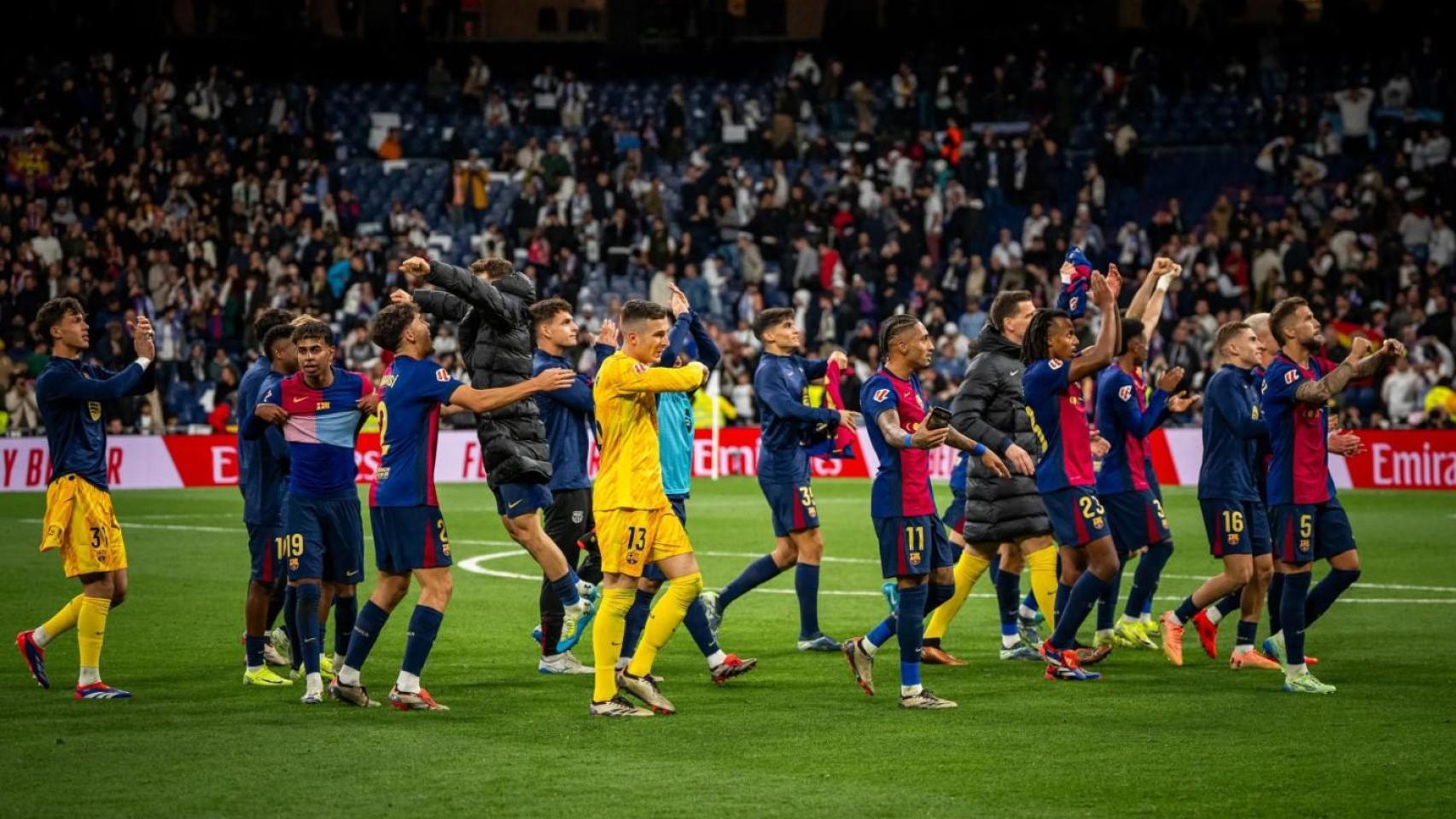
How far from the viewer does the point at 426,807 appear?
755 cm

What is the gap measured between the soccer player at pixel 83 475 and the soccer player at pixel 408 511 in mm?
1459

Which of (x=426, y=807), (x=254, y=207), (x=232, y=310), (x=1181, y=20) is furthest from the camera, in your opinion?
(x=1181, y=20)

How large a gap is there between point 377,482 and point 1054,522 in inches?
163

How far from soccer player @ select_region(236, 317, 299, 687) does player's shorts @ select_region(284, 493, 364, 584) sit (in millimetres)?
305

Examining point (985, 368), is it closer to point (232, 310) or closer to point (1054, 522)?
point (1054, 522)

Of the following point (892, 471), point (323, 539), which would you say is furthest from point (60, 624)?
point (892, 471)

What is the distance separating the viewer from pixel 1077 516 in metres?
11.2

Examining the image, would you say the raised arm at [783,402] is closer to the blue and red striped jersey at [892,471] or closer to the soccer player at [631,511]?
the blue and red striped jersey at [892,471]

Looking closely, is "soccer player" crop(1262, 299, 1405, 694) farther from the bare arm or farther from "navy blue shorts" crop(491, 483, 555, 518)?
"navy blue shorts" crop(491, 483, 555, 518)

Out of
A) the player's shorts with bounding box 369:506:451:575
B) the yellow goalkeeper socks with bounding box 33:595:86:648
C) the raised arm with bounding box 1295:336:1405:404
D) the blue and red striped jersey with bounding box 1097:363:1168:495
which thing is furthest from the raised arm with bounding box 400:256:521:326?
the raised arm with bounding box 1295:336:1405:404

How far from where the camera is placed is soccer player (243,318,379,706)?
34.7ft

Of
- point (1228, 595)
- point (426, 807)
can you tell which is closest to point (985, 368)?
point (1228, 595)

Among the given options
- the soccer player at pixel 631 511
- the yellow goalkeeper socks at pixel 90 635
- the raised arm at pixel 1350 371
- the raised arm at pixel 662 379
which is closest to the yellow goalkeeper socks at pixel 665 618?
the soccer player at pixel 631 511

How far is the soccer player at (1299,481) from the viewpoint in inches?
421
